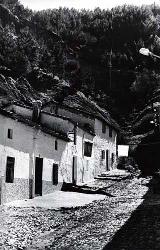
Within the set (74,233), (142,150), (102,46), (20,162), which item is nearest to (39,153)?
(20,162)

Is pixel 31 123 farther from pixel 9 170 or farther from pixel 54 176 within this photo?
pixel 54 176

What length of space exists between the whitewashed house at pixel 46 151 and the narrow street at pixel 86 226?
11.0ft

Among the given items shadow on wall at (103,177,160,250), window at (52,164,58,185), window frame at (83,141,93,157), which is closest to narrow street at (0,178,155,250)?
shadow on wall at (103,177,160,250)

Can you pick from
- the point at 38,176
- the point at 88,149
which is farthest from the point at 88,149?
the point at 38,176

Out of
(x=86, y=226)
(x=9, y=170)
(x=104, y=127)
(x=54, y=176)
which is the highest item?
(x=104, y=127)

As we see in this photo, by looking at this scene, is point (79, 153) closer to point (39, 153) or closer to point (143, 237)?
point (39, 153)

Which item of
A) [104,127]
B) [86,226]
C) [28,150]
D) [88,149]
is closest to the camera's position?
[86,226]

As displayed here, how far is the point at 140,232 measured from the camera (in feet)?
42.9

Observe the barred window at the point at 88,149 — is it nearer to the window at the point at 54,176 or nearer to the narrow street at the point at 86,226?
the window at the point at 54,176

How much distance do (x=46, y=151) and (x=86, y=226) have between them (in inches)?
487

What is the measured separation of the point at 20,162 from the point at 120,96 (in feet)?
178

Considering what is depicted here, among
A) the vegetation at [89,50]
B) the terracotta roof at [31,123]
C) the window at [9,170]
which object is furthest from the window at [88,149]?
the vegetation at [89,50]

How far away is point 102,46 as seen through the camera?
8775 centimetres

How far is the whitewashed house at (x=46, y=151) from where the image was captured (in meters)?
21.6
